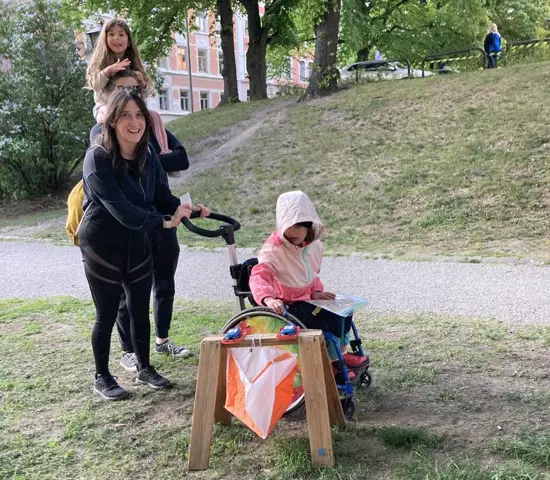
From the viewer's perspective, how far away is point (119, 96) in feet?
10.6

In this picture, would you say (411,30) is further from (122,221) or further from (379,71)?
(122,221)

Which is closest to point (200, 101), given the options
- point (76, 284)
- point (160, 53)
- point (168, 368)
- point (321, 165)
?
point (160, 53)

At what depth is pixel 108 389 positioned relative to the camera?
3561 mm

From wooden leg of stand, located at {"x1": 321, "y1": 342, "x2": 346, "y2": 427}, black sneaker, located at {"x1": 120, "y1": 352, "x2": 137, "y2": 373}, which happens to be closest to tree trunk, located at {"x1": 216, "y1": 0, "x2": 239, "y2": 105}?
black sneaker, located at {"x1": 120, "y1": 352, "x2": 137, "y2": 373}

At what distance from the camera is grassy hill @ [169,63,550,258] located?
9062 mm

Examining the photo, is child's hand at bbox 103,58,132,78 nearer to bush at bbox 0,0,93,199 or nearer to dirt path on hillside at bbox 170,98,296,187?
dirt path on hillside at bbox 170,98,296,187

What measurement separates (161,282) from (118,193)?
3.55 ft

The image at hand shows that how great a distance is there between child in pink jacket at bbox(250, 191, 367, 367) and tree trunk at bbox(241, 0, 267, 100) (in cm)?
1730

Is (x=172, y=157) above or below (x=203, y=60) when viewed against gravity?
below

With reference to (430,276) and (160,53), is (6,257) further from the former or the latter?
(160,53)

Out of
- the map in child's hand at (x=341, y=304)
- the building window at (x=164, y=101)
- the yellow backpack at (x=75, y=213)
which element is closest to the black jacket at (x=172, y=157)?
the yellow backpack at (x=75, y=213)

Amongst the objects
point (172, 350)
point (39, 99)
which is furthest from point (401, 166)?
point (39, 99)

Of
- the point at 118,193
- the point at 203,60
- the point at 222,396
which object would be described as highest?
the point at 203,60

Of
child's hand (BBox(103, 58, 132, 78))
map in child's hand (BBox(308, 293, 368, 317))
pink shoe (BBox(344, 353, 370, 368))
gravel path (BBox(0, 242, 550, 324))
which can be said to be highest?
child's hand (BBox(103, 58, 132, 78))
